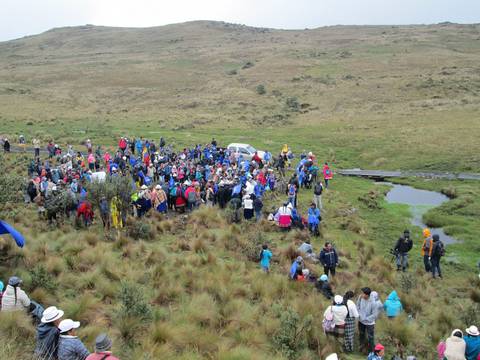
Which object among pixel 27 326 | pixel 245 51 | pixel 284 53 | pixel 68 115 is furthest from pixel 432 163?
pixel 245 51

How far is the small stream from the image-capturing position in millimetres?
23422

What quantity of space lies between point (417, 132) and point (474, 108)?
14639 mm

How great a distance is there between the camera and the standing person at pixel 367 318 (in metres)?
11.1

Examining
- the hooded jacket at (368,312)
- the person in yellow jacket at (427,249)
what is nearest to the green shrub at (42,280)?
the hooded jacket at (368,312)

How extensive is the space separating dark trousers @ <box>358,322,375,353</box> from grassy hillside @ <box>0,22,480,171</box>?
24943 millimetres

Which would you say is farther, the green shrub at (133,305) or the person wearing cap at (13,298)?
the green shrub at (133,305)

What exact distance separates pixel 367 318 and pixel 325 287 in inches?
107

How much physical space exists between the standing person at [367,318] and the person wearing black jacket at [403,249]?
18.7 feet

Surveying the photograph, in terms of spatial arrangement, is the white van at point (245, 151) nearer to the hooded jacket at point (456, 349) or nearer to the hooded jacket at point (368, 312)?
the hooded jacket at point (368, 312)

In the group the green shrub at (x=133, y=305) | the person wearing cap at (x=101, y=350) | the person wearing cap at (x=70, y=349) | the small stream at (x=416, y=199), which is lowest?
the small stream at (x=416, y=199)

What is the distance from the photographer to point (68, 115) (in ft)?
208

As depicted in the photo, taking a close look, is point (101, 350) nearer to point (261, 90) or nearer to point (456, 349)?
point (456, 349)

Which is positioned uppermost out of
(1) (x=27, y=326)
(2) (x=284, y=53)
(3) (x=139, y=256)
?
(2) (x=284, y=53)

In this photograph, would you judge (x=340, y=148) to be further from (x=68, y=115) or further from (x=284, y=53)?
(x=284, y=53)
